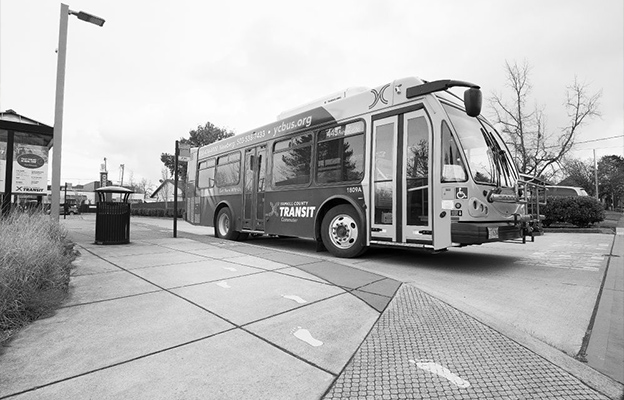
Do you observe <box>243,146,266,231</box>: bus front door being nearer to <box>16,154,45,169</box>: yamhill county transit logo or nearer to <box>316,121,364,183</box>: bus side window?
<box>316,121,364,183</box>: bus side window

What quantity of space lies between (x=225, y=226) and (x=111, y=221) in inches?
119

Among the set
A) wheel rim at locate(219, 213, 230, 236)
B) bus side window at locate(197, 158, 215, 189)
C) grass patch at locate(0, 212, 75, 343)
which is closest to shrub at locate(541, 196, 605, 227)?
wheel rim at locate(219, 213, 230, 236)

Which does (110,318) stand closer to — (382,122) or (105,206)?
(382,122)

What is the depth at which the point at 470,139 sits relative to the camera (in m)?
5.34

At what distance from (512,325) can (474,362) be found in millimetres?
1108

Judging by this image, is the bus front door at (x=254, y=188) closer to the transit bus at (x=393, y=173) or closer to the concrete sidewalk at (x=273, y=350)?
the transit bus at (x=393, y=173)

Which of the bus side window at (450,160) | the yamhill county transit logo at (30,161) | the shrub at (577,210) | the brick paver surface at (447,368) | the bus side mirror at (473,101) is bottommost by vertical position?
the brick paver surface at (447,368)

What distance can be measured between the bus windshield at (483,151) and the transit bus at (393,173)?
23 millimetres

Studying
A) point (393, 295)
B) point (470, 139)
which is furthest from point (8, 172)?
point (470, 139)

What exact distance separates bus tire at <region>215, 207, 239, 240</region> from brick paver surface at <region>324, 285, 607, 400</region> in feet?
24.3

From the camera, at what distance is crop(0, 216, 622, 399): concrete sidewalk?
188 cm

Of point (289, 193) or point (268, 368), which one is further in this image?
point (289, 193)

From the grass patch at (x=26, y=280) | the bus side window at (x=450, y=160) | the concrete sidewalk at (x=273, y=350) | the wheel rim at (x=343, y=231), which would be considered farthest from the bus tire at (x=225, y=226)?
the bus side window at (x=450, y=160)

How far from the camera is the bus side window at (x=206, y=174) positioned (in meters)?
10.8
